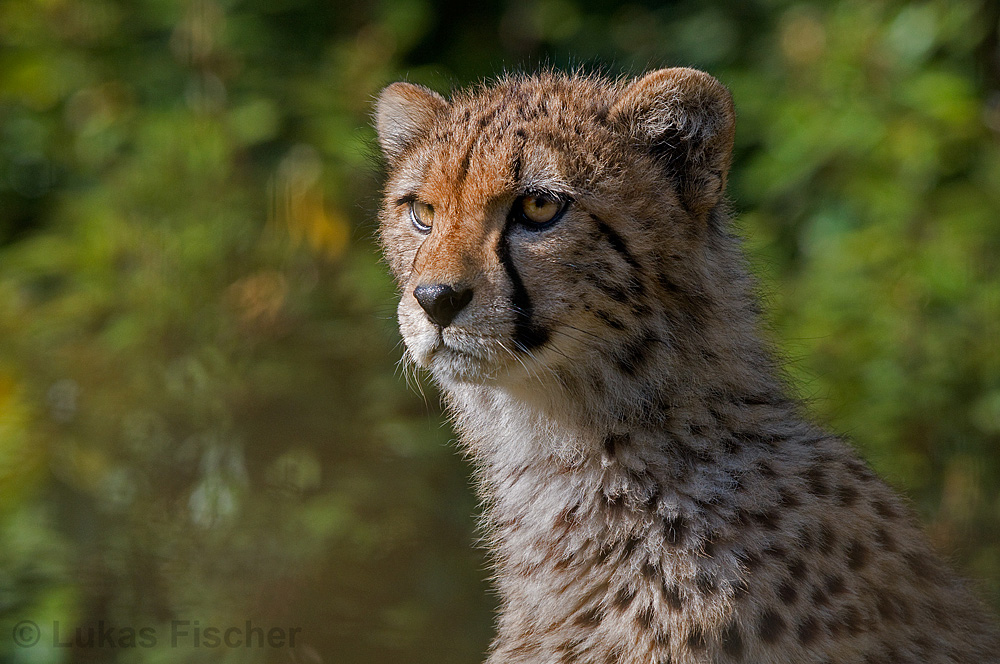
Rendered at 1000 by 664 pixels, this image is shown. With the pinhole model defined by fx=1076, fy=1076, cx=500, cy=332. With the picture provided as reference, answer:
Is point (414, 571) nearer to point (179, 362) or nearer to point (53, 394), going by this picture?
point (179, 362)

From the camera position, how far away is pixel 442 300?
2.29m

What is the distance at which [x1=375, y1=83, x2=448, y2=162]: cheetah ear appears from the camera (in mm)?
2920

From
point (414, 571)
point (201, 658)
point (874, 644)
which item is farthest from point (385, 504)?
point (874, 644)

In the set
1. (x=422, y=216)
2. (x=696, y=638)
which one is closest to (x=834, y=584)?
(x=696, y=638)

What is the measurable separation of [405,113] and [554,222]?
2.51 feet

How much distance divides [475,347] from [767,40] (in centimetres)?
321

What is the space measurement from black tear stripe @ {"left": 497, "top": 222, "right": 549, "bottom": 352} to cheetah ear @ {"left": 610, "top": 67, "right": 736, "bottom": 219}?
1.56 ft

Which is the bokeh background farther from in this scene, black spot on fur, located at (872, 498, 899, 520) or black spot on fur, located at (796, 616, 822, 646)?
black spot on fur, located at (796, 616, 822, 646)

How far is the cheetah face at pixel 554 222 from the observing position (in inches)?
92.2

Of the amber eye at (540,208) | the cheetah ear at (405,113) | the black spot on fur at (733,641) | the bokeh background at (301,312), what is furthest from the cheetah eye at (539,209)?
the bokeh background at (301,312)

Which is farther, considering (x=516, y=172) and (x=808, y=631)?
(x=516, y=172)

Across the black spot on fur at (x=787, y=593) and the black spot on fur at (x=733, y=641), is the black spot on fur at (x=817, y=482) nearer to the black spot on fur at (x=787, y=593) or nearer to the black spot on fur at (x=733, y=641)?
the black spot on fur at (x=787, y=593)

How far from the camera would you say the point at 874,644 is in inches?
89.7

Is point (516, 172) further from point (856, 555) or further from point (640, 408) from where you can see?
point (856, 555)
